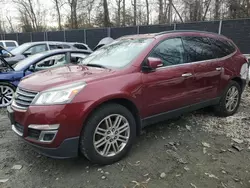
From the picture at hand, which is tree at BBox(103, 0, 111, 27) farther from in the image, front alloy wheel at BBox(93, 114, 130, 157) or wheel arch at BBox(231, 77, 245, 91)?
front alloy wheel at BBox(93, 114, 130, 157)

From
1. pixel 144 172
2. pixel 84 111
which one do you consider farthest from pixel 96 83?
pixel 144 172

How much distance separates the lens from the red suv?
2.57 meters

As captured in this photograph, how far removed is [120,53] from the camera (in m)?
3.61

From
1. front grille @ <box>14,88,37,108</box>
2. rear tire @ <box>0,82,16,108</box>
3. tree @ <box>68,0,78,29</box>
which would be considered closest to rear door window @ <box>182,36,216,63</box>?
front grille @ <box>14,88,37,108</box>

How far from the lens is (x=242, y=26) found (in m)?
10.6

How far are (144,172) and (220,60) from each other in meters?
2.76

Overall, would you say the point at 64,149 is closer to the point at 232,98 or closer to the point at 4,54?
the point at 232,98

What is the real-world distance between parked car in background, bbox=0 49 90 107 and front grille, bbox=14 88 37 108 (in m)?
2.28

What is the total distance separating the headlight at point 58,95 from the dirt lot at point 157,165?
0.94 meters

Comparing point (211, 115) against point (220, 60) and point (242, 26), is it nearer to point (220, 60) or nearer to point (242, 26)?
point (220, 60)

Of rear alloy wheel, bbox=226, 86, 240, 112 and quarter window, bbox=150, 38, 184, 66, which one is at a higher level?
quarter window, bbox=150, 38, 184, 66

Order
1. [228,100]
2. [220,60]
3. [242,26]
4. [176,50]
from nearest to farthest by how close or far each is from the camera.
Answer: [176,50] → [220,60] → [228,100] → [242,26]

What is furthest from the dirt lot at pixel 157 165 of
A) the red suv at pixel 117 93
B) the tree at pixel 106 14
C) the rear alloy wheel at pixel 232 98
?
the tree at pixel 106 14

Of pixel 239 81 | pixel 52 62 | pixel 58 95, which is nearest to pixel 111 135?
pixel 58 95
